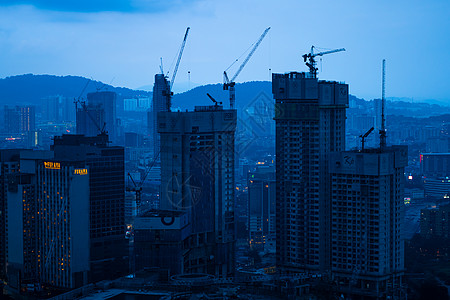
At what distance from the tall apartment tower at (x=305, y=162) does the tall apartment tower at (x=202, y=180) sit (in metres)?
1.58

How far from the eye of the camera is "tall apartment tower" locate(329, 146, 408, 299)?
67.7 feet

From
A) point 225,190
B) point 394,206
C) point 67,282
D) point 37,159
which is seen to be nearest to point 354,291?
point 394,206

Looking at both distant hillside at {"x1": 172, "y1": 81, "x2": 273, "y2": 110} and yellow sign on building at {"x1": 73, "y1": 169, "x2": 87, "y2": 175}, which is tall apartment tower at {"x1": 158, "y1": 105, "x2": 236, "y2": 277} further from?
distant hillside at {"x1": 172, "y1": 81, "x2": 273, "y2": 110}

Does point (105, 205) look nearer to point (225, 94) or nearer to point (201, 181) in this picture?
point (201, 181)

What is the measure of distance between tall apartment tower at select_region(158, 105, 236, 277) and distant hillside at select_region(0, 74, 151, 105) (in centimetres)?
5015

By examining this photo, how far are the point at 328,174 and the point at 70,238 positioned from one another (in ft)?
25.4

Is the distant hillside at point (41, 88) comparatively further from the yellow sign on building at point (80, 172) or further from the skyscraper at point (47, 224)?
the yellow sign on building at point (80, 172)

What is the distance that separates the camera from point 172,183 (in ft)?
73.9

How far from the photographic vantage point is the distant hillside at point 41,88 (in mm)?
73062

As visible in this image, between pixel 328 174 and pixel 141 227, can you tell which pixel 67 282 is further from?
pixel 328 174

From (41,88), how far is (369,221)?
2347 inches

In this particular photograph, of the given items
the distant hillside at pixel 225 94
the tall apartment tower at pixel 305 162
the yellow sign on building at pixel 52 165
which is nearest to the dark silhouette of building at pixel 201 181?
the tall apartment tower at pixel 305 162

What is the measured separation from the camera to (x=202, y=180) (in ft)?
74.2

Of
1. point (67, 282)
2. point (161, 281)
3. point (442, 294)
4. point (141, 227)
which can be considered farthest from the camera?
point (67, 282)
